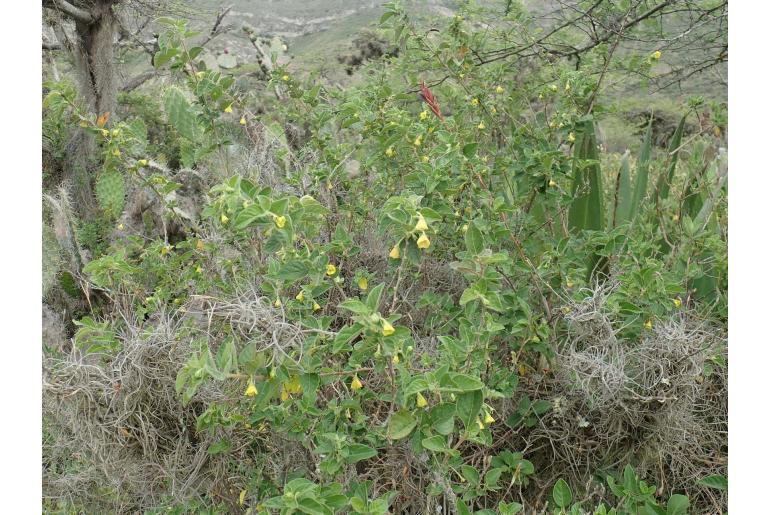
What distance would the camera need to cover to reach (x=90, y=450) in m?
1.69

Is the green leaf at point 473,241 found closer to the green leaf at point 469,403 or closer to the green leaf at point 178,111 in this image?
the green leaf at point 469,403

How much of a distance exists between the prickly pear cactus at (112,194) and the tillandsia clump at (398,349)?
2307 millimetres

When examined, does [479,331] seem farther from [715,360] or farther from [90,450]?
[90,450]

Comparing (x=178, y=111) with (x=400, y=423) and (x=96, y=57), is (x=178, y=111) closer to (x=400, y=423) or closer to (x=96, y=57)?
(x=400, y=423)

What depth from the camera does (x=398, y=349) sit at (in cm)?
117

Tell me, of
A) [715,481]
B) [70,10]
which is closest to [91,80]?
[70,10]

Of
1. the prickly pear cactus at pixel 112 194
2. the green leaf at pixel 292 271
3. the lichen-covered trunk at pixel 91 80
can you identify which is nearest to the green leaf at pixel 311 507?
the green leaf at pixel 292 271

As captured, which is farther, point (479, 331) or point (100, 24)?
point (100, 24)

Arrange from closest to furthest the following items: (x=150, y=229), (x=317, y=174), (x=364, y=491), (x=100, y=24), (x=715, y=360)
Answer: (x=364, y=491), (x=715, y=360), (x=317, y=174), (x=150, y=229), (x=100, y=24)

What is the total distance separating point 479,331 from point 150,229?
323cm

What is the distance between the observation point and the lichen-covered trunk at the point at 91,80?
541 cm

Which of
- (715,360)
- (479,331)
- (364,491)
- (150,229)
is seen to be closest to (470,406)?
(479,331)

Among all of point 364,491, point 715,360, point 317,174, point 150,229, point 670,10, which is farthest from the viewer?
point 150,229

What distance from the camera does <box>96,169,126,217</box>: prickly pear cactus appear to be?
429cm
